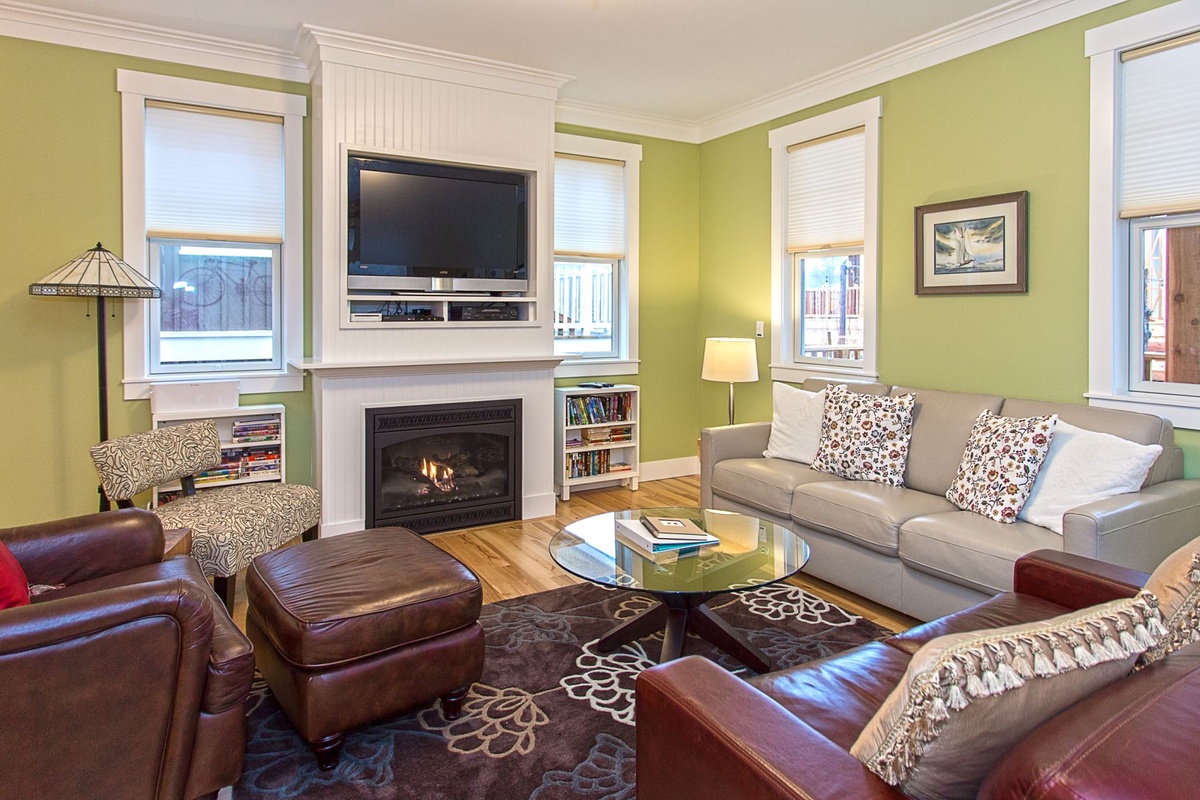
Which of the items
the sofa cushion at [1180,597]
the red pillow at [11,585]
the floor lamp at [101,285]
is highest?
the floor lamp at [101,285]

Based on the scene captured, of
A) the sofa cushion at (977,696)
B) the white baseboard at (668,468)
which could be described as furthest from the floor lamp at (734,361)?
the sofa cushion at (977,696)

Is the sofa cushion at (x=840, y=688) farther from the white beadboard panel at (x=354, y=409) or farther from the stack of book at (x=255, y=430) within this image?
the stack of book at (x=255, y=430)

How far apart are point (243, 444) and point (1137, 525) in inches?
164

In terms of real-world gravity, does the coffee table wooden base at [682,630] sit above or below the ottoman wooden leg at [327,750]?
above

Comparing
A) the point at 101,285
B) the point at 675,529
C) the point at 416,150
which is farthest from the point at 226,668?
the point at 416,150

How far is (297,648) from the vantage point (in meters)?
2.07

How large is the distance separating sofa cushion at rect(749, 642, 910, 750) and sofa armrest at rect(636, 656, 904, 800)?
0.81 feet

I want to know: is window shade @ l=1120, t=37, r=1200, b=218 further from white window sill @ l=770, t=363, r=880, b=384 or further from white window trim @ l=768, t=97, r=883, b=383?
white window sill @ l=770, t=363, r=880, b=384

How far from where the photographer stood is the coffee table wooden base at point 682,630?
2.55 m

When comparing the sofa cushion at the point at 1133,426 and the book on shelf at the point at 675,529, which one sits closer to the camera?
the book on shelf at the point at 675,529

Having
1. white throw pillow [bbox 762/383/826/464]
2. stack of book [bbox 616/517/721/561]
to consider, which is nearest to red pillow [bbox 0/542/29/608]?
stack of book [bbox 616/517/721/561]

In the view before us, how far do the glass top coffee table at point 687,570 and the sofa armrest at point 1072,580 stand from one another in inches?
26.9

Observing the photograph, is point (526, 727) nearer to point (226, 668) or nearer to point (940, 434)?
point (226, 668)

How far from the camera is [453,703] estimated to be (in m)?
2.37
